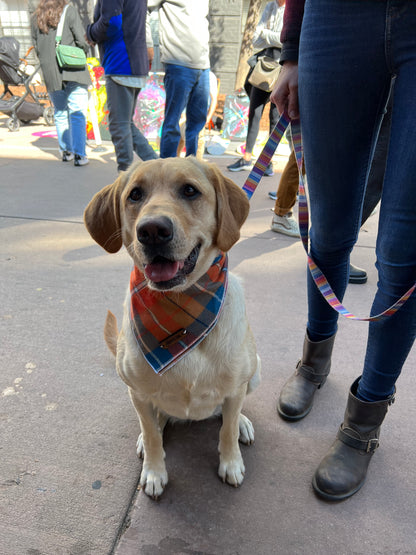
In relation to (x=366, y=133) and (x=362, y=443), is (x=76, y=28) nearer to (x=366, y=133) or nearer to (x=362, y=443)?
(x=366, y=133)

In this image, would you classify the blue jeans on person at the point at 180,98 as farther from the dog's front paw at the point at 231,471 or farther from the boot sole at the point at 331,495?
the boot sole at the point at 331,495

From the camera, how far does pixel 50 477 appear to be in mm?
1582

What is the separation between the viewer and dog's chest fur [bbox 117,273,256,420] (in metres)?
1.46

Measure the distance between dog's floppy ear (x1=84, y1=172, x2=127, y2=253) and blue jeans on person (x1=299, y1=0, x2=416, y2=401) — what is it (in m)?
0.83

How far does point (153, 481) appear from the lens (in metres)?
1.53

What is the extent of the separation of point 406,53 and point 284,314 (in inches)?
72.2

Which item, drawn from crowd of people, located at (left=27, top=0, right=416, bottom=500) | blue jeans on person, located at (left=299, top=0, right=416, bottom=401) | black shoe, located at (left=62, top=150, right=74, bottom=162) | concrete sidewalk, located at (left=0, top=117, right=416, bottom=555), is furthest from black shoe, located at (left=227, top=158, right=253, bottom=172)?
blue jeans on person, located at (left=299, top=0, right=416, bottom=401)

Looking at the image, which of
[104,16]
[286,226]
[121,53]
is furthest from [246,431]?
[104,16]

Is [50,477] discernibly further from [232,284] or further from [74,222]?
[74,222]

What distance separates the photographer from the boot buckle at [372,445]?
64.9 inches

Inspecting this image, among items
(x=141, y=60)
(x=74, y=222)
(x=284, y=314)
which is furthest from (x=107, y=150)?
(x=284, y=314)

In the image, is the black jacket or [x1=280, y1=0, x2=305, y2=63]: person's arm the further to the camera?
the black jacket

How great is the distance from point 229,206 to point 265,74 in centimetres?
410

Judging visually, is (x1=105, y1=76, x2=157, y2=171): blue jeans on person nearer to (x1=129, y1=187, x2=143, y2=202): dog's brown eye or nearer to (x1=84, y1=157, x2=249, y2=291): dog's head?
(x1=84, y1=157, x2=249, y2=291): dog's head
